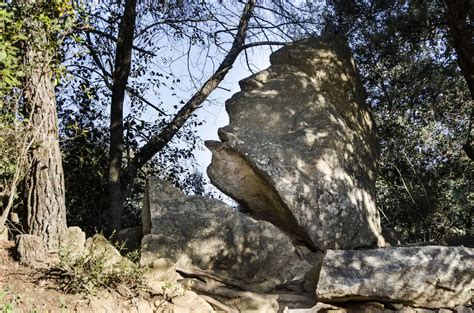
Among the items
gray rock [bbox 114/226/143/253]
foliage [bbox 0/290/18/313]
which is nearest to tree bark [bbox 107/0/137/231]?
gray rock [bbox 114/226/143/253]

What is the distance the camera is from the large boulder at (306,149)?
816 cm

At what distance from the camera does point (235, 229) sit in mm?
7402

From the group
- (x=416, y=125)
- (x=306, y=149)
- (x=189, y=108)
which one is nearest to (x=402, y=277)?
(x=306, y=149)

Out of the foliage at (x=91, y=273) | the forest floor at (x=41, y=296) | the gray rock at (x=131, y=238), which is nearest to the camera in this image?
the forest floor at (x=41, y=296)

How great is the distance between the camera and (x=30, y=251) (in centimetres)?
609

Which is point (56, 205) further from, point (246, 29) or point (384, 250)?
point (246, 29)

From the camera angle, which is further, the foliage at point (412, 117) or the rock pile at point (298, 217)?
the foliage at point (412, 117)

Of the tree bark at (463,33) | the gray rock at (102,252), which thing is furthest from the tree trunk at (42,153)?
the tree bark at (463,33)

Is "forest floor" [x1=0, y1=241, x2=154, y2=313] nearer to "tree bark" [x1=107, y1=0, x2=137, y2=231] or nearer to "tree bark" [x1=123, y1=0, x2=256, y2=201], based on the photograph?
"tree bark" [x1=107, y1=0, x2=137, y2=231]

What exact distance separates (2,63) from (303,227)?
4.53 metres

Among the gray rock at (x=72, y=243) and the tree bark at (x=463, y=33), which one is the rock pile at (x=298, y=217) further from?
the tree bark at (x=463, y=33)

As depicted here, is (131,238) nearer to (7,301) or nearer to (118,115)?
(7,301)

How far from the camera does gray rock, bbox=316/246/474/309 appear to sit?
6359 mm

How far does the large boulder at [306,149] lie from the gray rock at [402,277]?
4.93 ft
